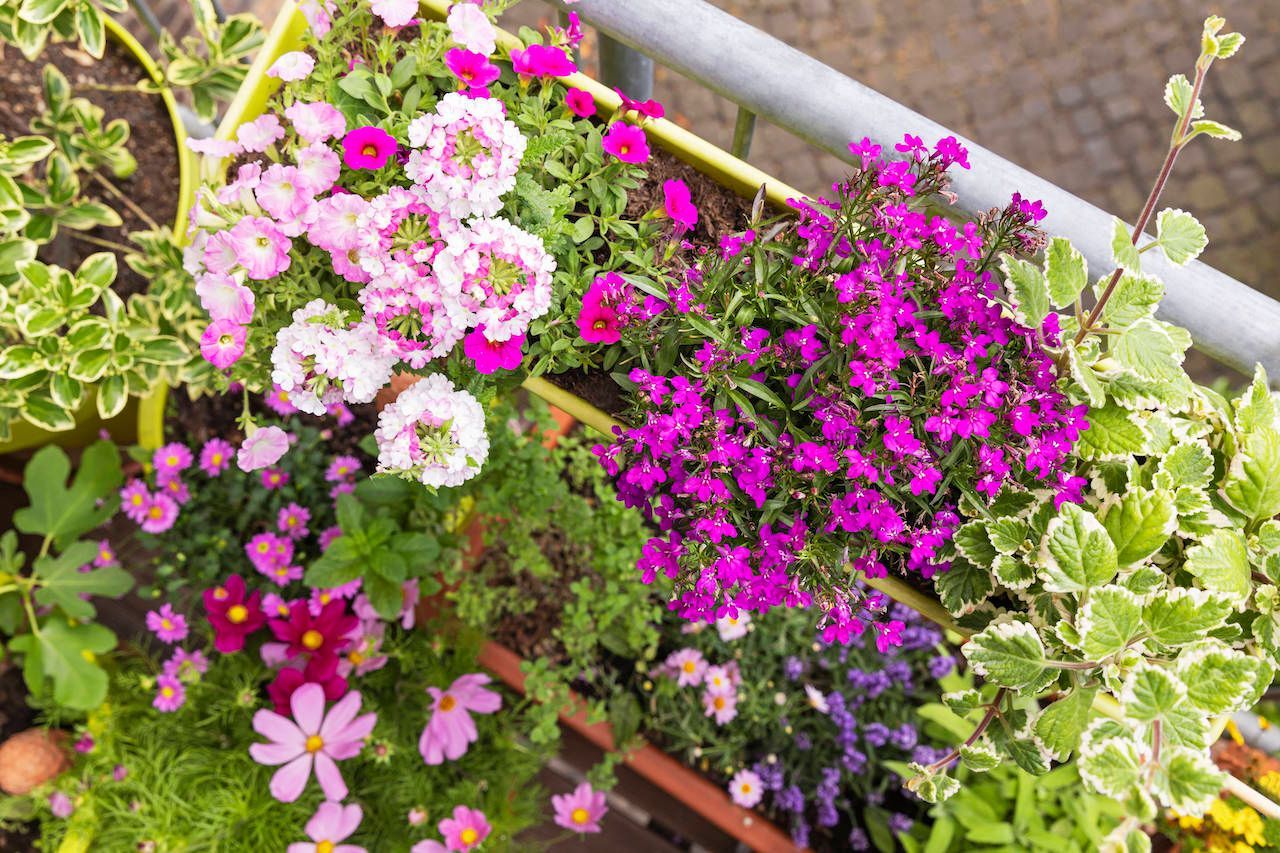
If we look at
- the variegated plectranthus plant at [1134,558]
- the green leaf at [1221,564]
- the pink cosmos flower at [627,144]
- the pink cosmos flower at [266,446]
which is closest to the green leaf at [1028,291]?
the variegated plectranthus plant at [1134,558]

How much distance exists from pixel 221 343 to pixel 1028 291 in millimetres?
1100

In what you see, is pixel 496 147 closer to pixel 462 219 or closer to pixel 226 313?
pixel 462 219

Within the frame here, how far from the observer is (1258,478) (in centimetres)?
123

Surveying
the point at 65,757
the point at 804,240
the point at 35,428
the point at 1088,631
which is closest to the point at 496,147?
the point at 804,240

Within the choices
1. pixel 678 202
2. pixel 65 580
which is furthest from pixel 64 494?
pixel 678 202

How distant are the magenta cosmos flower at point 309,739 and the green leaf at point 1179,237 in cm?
163

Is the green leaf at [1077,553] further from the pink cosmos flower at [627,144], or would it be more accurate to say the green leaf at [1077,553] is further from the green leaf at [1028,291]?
the pink cosmos flower at [627,144]

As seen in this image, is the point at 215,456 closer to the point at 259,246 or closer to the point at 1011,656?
the point at 259,246

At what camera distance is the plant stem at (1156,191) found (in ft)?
3.54

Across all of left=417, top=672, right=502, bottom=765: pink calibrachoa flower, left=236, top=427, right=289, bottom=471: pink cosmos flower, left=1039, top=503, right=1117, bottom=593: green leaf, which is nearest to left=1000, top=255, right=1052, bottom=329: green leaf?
left=1039, top=503, right=1117, bottom=593: green leaf

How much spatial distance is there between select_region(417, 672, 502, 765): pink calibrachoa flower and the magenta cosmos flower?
0.15 m

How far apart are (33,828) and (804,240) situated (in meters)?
2.61

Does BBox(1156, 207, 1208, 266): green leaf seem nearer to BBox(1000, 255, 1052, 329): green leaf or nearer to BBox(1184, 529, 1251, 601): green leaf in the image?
BBox(1000, 255, 1052, 329): green leaf

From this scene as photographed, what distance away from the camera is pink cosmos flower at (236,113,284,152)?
1.33 meters
